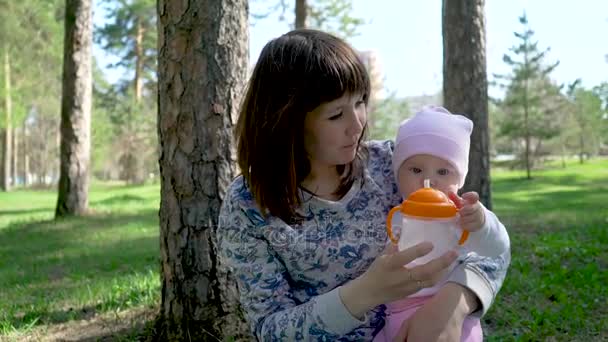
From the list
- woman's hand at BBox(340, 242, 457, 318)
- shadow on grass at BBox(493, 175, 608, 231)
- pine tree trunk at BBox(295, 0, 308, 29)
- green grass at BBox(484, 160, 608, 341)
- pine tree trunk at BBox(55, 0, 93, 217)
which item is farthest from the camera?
pine tree trunk at BBox(295, 0, 308, 29)

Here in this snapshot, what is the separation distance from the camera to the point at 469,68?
565 centimetres

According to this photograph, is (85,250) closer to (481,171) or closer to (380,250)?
(481,171)

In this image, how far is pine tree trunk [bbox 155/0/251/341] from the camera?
2930mm

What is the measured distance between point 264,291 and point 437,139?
635 mm

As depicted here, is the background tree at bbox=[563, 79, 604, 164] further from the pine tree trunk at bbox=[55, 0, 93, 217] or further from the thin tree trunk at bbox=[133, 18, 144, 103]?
the pine tree trunk at bbox=[55, 0, 93, 217]

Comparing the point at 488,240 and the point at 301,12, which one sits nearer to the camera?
the point at 488,240

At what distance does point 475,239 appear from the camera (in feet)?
5.13

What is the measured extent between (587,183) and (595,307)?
64.8 feet

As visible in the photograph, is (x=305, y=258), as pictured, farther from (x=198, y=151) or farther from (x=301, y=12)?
(x=301, y=12)

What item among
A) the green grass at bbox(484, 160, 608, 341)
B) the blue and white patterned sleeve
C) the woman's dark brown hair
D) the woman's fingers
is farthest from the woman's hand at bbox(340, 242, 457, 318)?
the green grass at bbox(484, 160, 608, 341)

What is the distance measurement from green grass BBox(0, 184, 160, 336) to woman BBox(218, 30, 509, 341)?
8.96ft

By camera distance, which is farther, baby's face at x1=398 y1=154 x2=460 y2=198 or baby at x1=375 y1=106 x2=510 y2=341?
baby's face at x1=398 y1=154 x2=460 y2=198

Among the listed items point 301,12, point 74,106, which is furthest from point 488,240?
point 301,12

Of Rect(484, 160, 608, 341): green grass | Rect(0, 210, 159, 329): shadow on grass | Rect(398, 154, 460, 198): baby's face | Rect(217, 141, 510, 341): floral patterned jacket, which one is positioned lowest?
Rect(0, 210, 159, 329): shadow on grass
